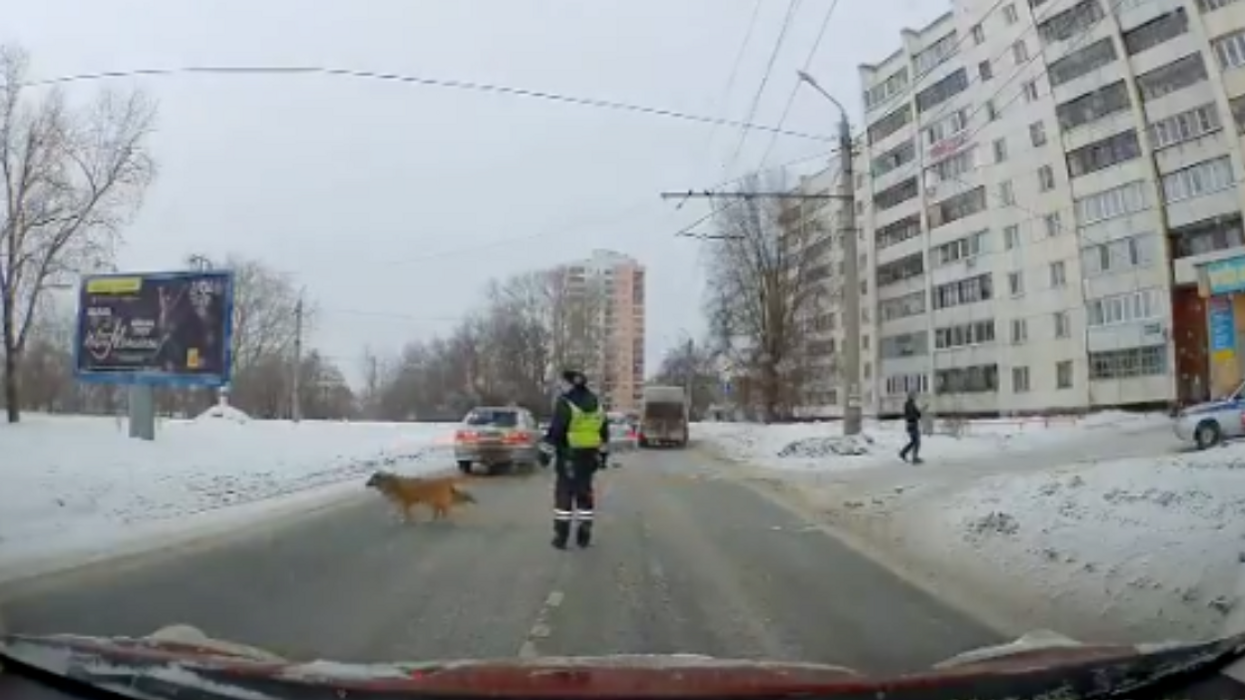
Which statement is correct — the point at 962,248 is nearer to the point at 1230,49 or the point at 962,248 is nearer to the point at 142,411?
the point at 1230,49

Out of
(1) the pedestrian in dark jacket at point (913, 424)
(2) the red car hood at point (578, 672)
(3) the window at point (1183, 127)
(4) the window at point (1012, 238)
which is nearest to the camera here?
(2) the red car hood at point (578, 672)

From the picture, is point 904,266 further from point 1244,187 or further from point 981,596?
point 1244,187

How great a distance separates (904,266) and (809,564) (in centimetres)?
437

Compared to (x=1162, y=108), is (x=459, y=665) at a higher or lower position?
lower

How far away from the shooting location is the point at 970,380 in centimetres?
803

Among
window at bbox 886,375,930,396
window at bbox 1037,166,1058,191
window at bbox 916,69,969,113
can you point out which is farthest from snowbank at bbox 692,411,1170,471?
window at bbox 916,69,969,113

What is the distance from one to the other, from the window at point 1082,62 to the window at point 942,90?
198cm

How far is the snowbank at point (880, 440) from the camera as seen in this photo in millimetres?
7223

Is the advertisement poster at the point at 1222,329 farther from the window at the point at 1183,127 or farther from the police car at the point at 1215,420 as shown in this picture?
the window at the point at 1183,127

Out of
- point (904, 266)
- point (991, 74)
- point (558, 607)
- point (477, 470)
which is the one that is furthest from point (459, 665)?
point (904, 266)

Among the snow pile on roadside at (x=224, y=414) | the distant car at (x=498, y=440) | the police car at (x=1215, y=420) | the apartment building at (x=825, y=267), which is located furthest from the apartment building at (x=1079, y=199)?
the apartment building at (x=825, y=267)

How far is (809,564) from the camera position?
9.01 metres

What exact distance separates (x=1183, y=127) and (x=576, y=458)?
5524mm

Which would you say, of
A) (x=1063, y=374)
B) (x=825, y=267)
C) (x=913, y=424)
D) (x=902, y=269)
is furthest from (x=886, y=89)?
(x=825, y=267)
